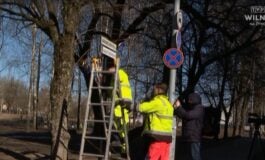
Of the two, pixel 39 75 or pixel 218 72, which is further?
pixel 39 75

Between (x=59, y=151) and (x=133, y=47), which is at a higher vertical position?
(x=133, y=47)

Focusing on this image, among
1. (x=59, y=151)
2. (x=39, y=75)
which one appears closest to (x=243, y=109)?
(x=39, y=75)

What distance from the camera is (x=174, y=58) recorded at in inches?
647

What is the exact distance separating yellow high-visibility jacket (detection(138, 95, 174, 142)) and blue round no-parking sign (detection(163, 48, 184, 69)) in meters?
3.79

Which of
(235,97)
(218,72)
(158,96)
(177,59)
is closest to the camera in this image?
(158,96)

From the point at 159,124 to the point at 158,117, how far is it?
0.15m

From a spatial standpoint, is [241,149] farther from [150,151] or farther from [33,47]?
[33,47]

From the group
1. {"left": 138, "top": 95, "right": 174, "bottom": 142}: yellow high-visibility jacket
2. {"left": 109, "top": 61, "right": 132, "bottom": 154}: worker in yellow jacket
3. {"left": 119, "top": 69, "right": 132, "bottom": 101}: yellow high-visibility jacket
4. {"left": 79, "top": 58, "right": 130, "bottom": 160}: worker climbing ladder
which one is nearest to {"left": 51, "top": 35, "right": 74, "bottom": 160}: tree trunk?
{"left": 79, "top": 58, "right": 130, "bottom": 160}: worker climbing ladder

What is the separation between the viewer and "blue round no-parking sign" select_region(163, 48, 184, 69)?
16.3 meters

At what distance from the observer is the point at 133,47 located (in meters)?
46.2

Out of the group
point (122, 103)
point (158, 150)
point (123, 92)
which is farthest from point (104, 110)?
point (158, 150)

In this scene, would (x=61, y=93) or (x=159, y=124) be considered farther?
(x=61, y=93)

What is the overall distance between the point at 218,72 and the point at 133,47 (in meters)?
7.01

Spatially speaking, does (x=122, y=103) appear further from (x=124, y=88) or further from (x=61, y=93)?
(x=61, y=93)
